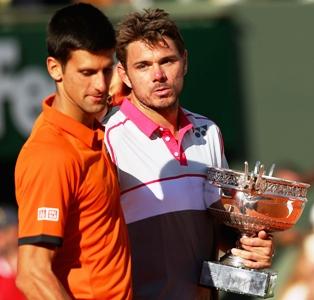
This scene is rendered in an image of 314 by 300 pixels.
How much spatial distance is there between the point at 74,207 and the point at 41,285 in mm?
307

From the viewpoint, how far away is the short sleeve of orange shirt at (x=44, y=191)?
4.56 m

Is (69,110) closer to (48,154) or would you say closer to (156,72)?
(48,154)

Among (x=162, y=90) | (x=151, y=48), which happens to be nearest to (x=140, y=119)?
(x=162, y=90)

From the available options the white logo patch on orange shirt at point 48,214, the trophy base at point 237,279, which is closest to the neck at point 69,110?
the white logo patch on orange shirt at point 48,214

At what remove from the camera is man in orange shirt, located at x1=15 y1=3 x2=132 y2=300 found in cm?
457

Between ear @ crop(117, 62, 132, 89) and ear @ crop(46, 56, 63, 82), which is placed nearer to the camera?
ear @ crop(46, 56, 63, 82)

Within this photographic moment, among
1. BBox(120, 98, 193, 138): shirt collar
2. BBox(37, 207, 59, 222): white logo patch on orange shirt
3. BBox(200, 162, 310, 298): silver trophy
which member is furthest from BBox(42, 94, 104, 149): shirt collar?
BBox(200, 162, 310, 298): silver trophy

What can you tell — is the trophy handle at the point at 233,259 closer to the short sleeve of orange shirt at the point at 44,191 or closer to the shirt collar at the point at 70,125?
the shirt collar at the point at 70,125

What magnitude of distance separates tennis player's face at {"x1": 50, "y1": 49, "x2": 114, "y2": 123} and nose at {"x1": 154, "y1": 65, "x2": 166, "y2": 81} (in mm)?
497

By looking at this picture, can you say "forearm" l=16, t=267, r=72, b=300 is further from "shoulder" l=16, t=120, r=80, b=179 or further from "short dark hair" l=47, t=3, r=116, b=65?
"short dark hair" l=47, t=3, r=116, b=65

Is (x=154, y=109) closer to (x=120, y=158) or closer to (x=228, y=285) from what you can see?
(x=120, y=158)

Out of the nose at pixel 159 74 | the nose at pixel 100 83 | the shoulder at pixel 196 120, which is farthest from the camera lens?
the shoulder at pixel 196 120

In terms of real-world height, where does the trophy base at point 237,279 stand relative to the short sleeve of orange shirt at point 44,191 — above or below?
below

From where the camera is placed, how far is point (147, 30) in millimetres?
5312
